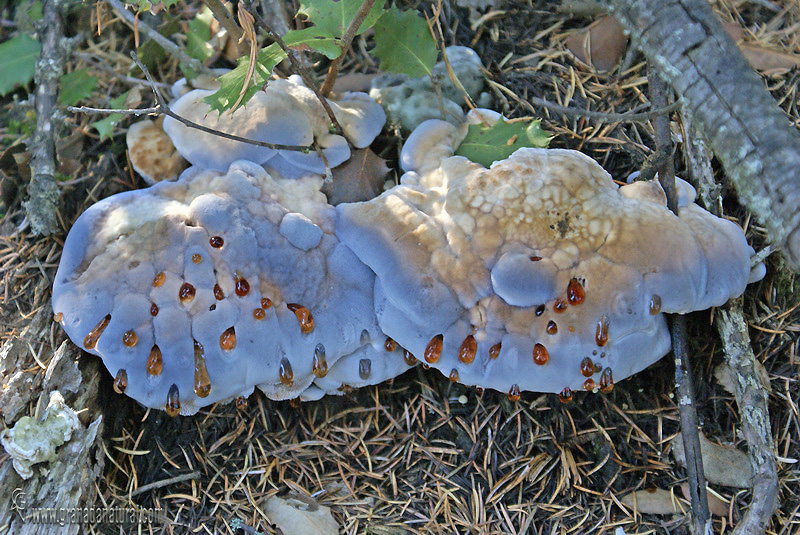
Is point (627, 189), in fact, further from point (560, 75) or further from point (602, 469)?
point (602, 469)

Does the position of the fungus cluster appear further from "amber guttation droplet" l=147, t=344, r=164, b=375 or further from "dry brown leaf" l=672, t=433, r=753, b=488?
Result: "dry brown leaf" l=672, t=433, r=753, b=488

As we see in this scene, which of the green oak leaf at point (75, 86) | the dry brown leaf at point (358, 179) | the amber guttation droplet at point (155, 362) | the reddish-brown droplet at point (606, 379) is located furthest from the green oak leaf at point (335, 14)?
the reddish-brown droplet at point (606, 379)

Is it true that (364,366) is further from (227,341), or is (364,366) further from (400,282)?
(227,341)

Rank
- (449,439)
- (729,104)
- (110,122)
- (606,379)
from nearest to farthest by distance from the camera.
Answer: (729,104), (606,379), (449,439), (110,122)

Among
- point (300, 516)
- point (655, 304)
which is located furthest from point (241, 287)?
point (655, 304)

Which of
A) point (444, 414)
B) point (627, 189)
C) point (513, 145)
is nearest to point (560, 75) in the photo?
point (513, 145)

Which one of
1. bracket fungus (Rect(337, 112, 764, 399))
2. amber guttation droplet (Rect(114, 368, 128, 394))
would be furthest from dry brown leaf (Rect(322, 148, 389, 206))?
amber guttation droplet (Rect(114, 368, 128, 394))
